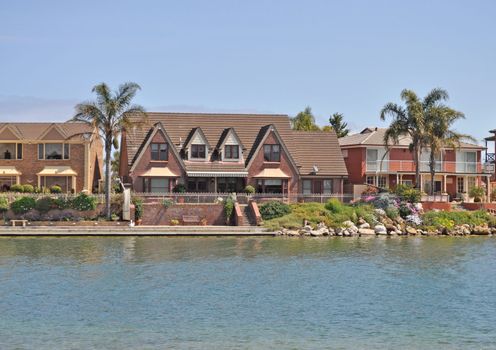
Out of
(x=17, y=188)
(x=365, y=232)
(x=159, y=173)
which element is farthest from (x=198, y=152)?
(x=365, y=232)

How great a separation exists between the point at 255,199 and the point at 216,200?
3.38 meters

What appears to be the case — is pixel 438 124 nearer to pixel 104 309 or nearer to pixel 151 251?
pixel 151 251

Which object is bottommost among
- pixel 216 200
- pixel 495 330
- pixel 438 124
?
pixel 495 330

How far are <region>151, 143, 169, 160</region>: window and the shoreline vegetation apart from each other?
10.3 m

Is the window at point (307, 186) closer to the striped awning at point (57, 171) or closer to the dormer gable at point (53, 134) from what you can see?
the striped awning at point (57, 171)

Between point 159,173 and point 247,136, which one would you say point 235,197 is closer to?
point 159,173

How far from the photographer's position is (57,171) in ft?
215

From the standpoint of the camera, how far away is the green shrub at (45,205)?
55.2m

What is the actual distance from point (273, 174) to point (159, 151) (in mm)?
9833

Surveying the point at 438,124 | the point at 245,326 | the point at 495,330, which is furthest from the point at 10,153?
the point at 495,330

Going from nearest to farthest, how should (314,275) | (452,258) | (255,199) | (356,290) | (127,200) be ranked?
(356,290), (314,275), (452,258), (127,200), (255,199)

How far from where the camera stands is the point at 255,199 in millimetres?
59844

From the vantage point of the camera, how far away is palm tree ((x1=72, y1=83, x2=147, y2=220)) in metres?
55.2

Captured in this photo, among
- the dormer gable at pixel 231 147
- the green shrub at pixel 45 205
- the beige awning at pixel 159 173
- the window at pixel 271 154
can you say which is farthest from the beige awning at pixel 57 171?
the window at pixel 271 154
